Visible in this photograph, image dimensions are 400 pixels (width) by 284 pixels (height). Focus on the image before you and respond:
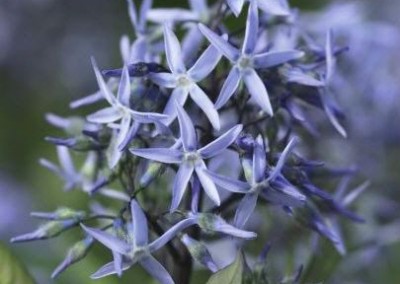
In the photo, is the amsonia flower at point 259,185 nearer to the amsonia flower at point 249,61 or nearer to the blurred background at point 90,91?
the amsonia flower at point 249,61

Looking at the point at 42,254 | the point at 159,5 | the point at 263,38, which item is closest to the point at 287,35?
the point at 263,38

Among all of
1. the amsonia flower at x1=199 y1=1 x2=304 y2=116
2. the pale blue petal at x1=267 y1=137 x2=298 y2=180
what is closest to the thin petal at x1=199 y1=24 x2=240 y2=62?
the amsonia flower at x1=199 y1=1 x2=304 y2=116

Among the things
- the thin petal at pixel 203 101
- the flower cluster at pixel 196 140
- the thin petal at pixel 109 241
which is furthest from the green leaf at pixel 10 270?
the thin petal at pixel 203 101

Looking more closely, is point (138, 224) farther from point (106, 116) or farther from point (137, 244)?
point (106, 116)

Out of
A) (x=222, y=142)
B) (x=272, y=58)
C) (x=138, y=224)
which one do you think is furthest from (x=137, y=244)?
(x=272, y=58)

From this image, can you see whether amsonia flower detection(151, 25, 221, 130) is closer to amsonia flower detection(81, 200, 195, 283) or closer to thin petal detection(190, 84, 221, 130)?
thin petal detection(190, 84, 221, 130)

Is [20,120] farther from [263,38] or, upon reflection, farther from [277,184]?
[277,184]

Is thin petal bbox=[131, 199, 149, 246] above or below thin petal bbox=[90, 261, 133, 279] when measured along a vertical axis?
above
